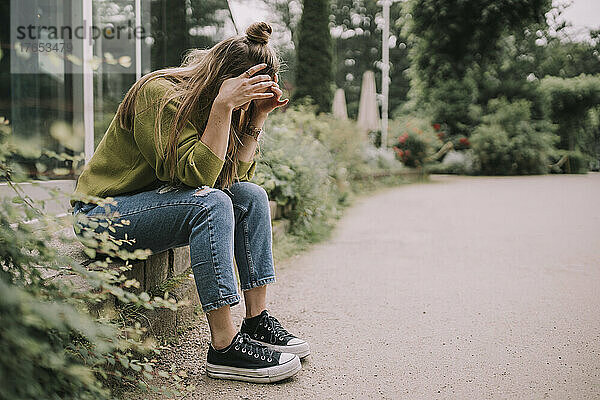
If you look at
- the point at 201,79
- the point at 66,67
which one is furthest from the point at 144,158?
the point at 66,67

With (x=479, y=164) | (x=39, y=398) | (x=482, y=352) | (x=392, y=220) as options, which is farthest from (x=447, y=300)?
(x=479, y=164)

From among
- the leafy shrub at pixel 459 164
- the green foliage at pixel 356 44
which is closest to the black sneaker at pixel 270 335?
the leafy shrub at pixel 459 164

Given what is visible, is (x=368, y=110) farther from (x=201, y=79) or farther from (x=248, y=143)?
(x=201, y=79)

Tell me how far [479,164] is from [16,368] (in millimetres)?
11794

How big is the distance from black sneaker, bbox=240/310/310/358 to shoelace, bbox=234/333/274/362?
131mm

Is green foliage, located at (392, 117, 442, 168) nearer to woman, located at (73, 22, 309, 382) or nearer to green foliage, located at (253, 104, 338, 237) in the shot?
green foliage, located at (253, 104, 338, 237)

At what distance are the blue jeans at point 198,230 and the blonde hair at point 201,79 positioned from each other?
107 mm

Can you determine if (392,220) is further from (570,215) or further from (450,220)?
(570,215)

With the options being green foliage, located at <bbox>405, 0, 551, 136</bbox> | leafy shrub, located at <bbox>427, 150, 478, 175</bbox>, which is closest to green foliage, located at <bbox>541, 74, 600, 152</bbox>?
green foliage, located at <bbox>405, 0, 551, 136</bbox>

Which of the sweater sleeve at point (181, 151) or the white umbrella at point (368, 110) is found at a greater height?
the white umbrella at point (368, 110)

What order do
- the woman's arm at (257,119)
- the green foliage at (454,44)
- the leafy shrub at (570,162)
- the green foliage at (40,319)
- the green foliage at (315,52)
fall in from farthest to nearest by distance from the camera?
the green foliage at (315,52) < the green foliage at (454,44) < the leafy shrub at (570,162) < the woman's arm at (257,119) < the green foliage at (40,319)

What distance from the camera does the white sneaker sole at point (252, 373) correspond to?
1648 millimetres

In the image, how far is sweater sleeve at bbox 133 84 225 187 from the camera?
163 cm

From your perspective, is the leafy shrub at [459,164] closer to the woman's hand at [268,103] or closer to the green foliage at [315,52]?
the green foliage at [315,52]
